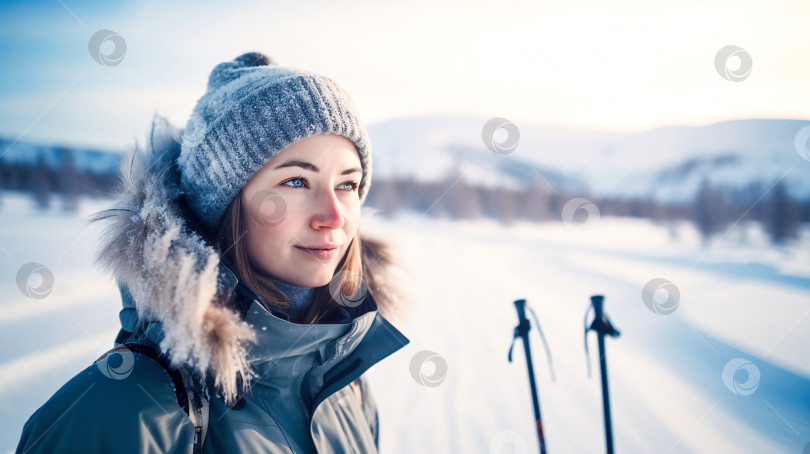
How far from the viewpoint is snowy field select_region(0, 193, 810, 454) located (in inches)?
104

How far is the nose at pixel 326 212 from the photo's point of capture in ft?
4.22

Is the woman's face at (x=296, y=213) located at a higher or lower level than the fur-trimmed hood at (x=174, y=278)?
higher

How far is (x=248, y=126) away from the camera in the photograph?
1309 millimetres

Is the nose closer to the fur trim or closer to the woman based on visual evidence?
the woman

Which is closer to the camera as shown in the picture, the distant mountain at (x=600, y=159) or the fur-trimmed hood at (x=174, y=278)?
the fur-trimmed hood at (x=174, y=278)

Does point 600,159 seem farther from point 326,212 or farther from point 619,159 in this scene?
point 326,212

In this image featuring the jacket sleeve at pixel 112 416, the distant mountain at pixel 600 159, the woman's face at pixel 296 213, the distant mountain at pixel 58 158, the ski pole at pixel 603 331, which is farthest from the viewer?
the distant mountain at pixel 58 158

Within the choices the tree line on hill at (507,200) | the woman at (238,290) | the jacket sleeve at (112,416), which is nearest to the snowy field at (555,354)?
the woman at (238,290)

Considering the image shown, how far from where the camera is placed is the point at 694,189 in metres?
10.1

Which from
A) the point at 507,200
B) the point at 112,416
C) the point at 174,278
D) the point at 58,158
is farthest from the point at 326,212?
the point at 507,200

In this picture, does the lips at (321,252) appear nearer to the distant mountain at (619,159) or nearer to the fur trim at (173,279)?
the fur trim at (173,279)

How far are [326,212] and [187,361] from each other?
0.55 meters

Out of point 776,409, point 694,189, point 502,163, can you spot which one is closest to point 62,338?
point 776,409

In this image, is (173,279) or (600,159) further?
(600,159)
